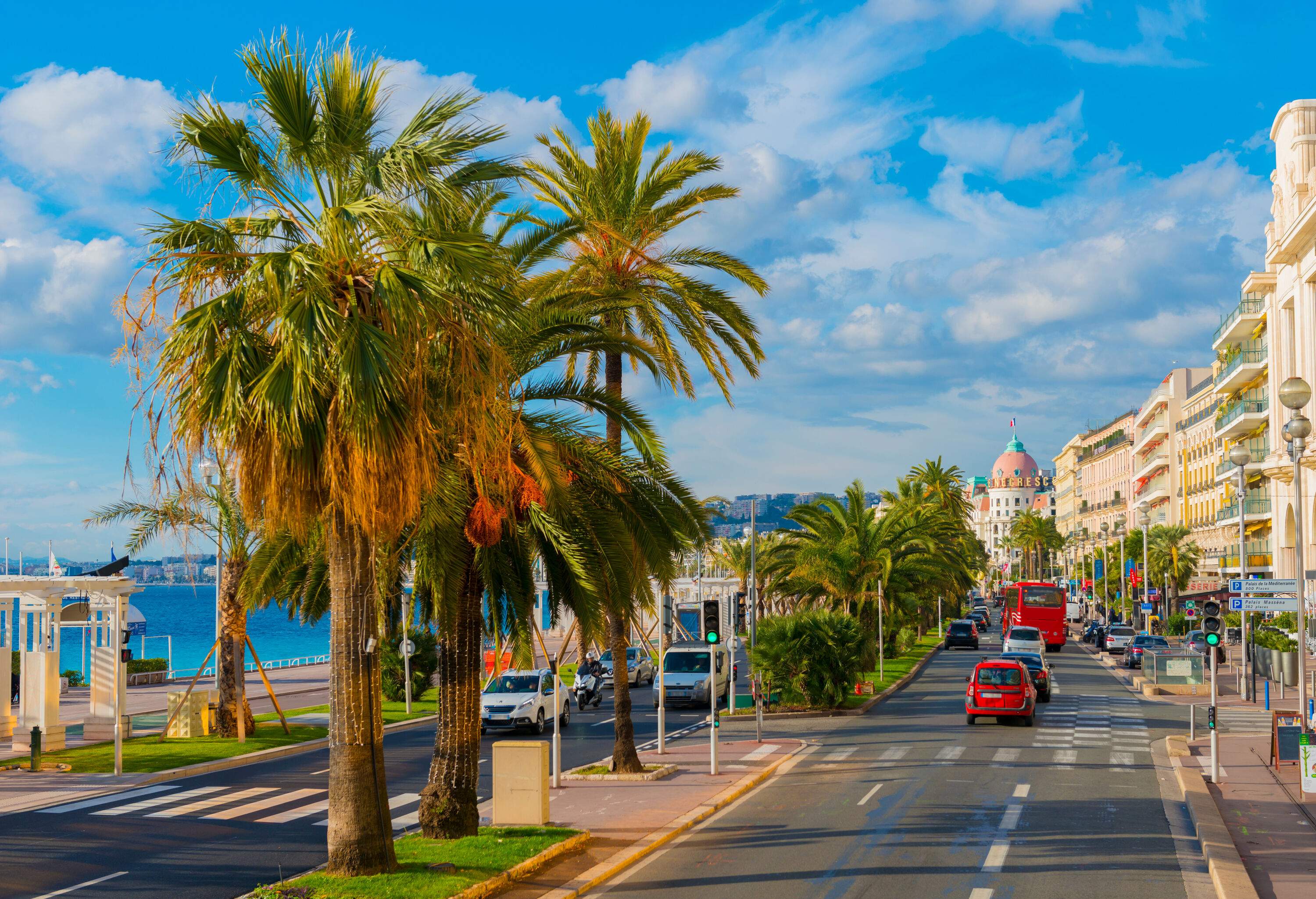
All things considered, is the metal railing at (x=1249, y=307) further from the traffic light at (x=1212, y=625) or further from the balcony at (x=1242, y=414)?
the traffic light at (x=1212, y=625)

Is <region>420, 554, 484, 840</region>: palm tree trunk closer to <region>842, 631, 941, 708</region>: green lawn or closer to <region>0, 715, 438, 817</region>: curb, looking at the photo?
<region>0, 715, 438, 817</region>: curb

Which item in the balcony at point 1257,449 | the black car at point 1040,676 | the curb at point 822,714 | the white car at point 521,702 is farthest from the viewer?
the balcony at point 1257,449

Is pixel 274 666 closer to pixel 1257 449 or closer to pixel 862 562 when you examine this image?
pixel 862 562

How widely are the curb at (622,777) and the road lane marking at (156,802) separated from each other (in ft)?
20.1

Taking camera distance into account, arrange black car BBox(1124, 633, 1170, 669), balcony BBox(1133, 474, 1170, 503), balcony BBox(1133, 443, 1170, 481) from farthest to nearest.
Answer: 1. balcony BBox(1133, 474, 1170, 503)
2. balcony BBox(1133, 443, 1170, 481)
3. black car BBox(1124, 633, 1170, 669)

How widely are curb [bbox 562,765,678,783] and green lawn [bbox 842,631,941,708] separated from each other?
538 inches

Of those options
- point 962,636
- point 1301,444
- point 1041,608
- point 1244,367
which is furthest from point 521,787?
point 1244,367

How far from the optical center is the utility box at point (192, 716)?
90.9 ft

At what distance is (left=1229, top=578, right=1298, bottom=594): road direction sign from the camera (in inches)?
895

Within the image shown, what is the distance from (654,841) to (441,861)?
3.55 meters

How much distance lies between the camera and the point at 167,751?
83.2 feet

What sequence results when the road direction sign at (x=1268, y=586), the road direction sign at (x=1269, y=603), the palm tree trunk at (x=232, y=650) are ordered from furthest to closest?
1. the palm tree trunk at (x=232, y=650)
2. the road direction sign at (x=1268, y=586)
3. the road direction sign at (x=1269, y=603)

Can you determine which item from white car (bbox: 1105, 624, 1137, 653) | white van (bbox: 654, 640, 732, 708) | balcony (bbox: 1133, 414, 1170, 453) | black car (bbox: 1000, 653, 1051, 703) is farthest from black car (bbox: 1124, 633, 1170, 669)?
balcony (bbox: 1133, 414, 1170, 453)

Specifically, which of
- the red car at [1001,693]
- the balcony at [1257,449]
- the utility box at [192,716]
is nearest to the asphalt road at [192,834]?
the utility box at [192,716]
